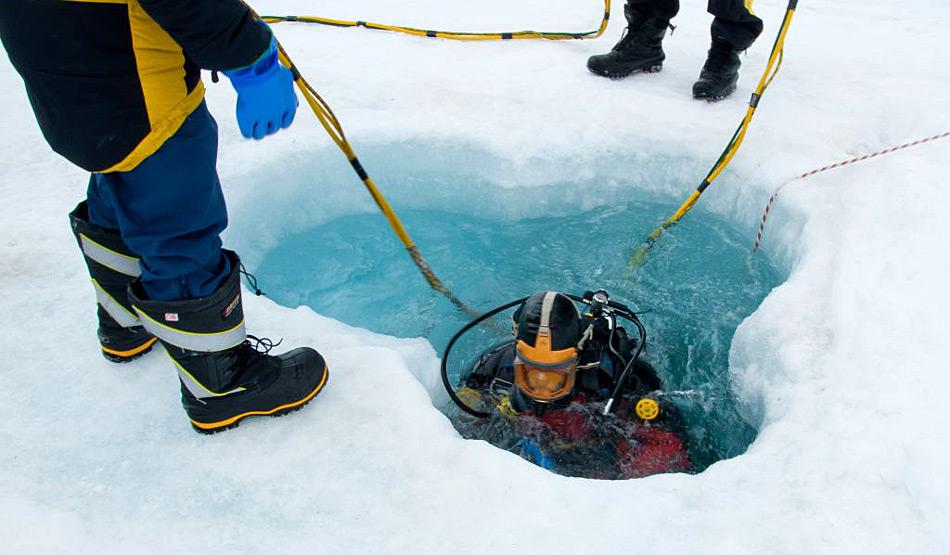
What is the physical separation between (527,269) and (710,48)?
1557mm

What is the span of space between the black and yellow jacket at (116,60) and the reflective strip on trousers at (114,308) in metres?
0.55

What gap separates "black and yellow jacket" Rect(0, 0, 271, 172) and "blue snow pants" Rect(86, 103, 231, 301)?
0.14 feet

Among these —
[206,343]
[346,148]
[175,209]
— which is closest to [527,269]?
[346,148]

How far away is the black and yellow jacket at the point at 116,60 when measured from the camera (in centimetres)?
130

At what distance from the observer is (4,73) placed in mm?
3893

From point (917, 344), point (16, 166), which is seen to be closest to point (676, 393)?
point (917, 344)

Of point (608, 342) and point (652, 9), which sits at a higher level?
point (652, 9)

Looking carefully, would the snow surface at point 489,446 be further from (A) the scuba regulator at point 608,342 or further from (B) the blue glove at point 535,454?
(B) the blue glove at point 535,454

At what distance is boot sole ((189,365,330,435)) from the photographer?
1786 millimetres

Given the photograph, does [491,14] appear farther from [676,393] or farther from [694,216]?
[676,393]

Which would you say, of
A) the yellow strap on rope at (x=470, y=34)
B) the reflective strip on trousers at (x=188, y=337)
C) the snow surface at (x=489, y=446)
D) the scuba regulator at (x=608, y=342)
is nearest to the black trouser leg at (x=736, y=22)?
the snow surface at (x=489, y=446)

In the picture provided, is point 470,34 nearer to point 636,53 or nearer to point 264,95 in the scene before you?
point 636,53

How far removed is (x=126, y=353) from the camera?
200cm

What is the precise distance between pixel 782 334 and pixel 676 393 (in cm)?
63
